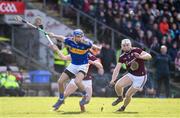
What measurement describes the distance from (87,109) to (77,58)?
2.02 meters

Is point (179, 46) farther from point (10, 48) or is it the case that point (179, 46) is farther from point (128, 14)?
point (10, 48)

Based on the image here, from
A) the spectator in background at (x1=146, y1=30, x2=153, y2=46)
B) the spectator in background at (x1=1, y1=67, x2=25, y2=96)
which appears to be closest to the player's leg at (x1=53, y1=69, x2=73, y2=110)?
the spectator in background at (x1=1, y1=67, x2=25, y2=96)

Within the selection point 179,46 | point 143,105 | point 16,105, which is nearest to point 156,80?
point 179,46

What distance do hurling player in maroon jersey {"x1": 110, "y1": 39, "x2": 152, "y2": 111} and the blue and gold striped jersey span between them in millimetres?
1074

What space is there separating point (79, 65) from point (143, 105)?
172 inches

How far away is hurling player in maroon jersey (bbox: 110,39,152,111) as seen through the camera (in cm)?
2266

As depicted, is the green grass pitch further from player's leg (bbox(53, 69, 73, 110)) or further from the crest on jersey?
the crest on jersey

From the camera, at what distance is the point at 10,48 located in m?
34.6

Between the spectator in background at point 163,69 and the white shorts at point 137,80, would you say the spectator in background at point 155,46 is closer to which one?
the spectator in background at point 163,69

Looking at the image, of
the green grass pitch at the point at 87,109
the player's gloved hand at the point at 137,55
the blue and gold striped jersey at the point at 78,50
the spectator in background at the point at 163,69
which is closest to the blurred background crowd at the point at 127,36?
the spectator in background at the point at 163,69

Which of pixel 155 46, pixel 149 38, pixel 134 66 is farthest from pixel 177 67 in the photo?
pixel 134 66

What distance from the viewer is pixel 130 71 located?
23.1 metres

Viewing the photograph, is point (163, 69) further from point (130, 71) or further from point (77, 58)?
point (77, 58)

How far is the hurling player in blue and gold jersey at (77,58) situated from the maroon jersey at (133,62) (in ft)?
4.00
